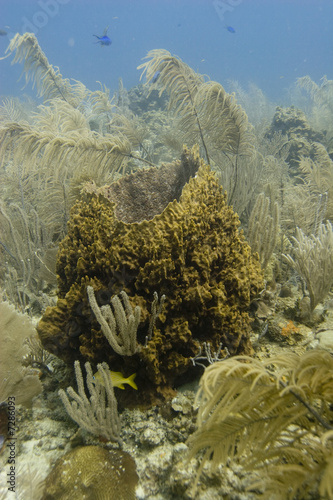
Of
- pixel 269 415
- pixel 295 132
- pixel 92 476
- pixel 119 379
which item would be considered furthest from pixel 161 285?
pixel 295 132

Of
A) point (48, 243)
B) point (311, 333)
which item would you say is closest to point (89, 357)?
point (311, 333)

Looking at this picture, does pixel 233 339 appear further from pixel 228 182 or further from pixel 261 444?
pixel 228 182

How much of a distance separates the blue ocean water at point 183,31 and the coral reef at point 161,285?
125332 mm

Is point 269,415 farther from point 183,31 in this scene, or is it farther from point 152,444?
point 183,31

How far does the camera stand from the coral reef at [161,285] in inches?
79.4

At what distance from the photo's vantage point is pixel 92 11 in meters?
166

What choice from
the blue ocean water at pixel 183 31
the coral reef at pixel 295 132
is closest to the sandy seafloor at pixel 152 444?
the coral reef at pixel 295 132

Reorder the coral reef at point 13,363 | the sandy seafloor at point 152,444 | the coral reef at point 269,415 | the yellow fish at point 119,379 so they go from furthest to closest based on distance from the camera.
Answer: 1. the coral reef at point 13,363
2. the yellow fish at point 119,379
3. the sandy seafloor at point 152,444
4. the coral reef at point 269,415

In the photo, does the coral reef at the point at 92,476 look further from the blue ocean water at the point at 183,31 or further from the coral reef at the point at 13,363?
the blue ocean water at the point at 183,31

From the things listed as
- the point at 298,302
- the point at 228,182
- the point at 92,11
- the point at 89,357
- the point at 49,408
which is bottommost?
the point at 49,408

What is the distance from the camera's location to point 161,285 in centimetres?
204

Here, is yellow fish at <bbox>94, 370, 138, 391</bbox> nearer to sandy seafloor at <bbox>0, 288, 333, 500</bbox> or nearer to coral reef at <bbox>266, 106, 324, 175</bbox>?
sandy seafloor at <bbox>0, 288, 333, 500</bbox>

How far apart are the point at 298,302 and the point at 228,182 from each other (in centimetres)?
247

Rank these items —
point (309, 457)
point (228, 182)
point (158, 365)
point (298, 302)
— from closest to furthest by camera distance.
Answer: point (309, 457), point (158, 365), point (298, 302), point (228, 182)
